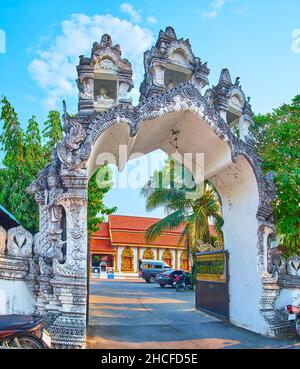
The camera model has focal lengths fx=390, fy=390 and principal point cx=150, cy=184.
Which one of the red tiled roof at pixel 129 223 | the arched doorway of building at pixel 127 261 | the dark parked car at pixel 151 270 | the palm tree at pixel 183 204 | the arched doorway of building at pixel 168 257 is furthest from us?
the arched doorway of building at pixel 168 257

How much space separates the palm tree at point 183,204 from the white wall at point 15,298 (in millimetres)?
14712

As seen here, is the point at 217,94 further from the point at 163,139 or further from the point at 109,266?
the point at 109,266

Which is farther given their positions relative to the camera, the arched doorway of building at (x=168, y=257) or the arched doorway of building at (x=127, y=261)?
the arched doorway of building at (x=168, y=257)

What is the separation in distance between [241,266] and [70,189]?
15.4 ft

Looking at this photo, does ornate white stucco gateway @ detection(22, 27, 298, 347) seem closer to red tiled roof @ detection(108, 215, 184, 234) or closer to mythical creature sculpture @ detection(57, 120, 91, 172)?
mythical creature sculpture @ detection(57, 120, 91, 172)

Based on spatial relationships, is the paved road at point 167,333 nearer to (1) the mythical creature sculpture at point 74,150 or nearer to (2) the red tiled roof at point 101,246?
(1) the mythical creature sculpture at point 74,150

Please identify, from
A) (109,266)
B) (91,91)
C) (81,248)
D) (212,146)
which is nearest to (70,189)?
(81,248)

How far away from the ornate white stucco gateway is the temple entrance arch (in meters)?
0.02

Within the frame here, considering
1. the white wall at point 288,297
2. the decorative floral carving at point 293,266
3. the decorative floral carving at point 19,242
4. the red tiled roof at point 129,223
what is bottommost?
the white wall at point 288,297

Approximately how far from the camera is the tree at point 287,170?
9.29 meters

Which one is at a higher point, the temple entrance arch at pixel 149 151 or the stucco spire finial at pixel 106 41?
the stucco spire finial at pixel 106 41

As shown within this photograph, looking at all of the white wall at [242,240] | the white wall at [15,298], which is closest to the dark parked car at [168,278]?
the white wall at [242,240]

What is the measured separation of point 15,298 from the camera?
730 cm
